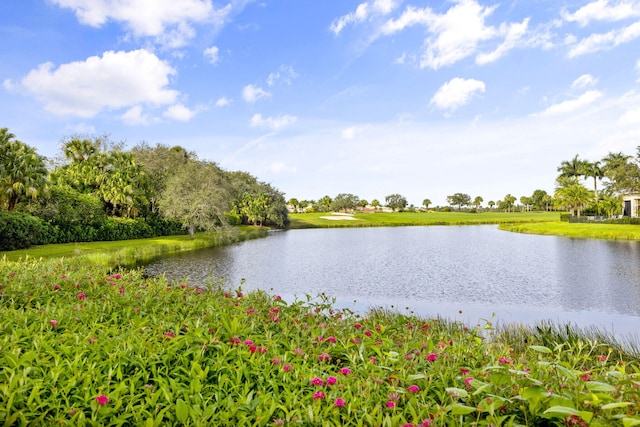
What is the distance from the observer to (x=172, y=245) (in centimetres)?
3406

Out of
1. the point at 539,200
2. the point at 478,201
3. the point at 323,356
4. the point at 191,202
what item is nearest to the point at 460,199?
the point at 478,201

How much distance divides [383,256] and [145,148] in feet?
135

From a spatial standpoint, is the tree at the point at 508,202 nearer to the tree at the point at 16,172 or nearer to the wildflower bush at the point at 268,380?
the tree at the point at 16,172

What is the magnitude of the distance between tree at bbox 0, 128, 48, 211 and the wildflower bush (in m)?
28.6

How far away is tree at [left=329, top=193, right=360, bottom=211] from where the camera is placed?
15850 cm

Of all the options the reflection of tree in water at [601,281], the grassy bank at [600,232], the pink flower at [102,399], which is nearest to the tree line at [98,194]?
the pink flower at [102,399]

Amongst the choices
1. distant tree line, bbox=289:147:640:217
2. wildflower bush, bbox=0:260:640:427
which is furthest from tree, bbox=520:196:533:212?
wildflower bush, bbox=0:260:640:427

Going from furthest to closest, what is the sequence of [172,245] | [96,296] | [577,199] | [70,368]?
[577,199] < [172,245] < [96,296] < [70,368]

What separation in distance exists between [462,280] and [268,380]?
1759cm

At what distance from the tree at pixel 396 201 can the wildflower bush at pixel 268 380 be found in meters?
175

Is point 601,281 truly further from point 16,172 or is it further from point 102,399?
point 16,172

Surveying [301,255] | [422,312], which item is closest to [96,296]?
[422,312]

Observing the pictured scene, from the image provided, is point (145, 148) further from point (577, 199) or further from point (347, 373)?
point (577, 199)

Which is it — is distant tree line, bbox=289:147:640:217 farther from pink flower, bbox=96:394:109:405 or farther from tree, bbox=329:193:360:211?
pink flower, bbox=96:394:109:405
